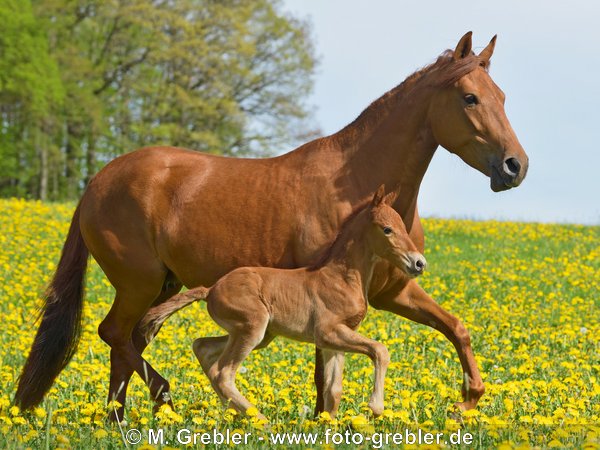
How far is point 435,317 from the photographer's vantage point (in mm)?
6496

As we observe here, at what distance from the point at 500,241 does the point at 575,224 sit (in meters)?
4.61

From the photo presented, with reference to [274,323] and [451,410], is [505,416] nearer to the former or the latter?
[451,410]

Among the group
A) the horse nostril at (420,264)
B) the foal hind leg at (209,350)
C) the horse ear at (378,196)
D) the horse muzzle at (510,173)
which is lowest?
the foal hind leg at (209,350)

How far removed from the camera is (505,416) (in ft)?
19.9

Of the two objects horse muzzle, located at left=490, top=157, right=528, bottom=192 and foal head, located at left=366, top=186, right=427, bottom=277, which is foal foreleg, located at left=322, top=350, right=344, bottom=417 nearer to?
foal head, located at left=366, top=186, right=427, bottom=277

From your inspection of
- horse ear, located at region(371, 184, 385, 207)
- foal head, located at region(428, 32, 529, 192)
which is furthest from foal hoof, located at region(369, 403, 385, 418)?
foal head, located at region(428, 32, 529, 192)

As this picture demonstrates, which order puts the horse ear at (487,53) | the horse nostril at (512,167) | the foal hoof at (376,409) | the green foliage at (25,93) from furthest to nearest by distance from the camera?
the green foliage at (25,93) < the horse ear at (487,53) < the horse nostril at (512,167) < the foal hoof at (376,409)

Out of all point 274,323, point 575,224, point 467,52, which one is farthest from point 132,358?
point 575,224

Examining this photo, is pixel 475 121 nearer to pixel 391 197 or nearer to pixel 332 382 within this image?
pixel 391 197

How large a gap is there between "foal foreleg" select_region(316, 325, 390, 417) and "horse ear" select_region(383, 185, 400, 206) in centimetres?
85

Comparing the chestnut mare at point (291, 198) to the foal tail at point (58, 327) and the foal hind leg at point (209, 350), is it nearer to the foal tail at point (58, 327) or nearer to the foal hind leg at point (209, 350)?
the foal tail at point (58, 327)

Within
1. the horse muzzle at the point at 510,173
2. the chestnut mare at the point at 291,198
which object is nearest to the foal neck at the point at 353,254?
the chestnut mare at the point at 291,198

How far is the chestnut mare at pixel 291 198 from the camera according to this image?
601 centimetres

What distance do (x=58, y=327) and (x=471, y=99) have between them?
12.7 ft
